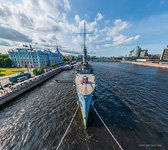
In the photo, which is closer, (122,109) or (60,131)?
(60,131)

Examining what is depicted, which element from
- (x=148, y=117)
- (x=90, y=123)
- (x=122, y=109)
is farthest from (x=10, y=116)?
(x=148, y=117)

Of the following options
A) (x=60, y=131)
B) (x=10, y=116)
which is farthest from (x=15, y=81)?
(x=60, y=131)

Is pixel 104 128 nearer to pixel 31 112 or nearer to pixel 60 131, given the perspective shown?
pixel 60 131

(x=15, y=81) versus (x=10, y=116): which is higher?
(x=15, y=81)

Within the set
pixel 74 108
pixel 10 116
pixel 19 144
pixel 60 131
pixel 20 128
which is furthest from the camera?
pixel 74 108

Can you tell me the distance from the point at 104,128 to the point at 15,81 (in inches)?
1335

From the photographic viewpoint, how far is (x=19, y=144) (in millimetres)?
10734

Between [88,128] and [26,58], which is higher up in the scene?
[26,58]

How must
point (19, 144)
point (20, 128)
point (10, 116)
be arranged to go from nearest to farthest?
point (19, 144) < point (20, 128) < point (10, 116)

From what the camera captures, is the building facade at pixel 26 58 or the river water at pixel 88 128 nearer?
the river water at pixel 88 128

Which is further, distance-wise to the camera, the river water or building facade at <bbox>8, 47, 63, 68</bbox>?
building facade at <bbox>8, 47, 63, 68</bbox>

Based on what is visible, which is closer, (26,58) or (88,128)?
(88,128)

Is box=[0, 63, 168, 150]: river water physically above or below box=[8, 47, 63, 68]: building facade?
below

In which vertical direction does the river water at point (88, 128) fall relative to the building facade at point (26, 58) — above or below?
below
